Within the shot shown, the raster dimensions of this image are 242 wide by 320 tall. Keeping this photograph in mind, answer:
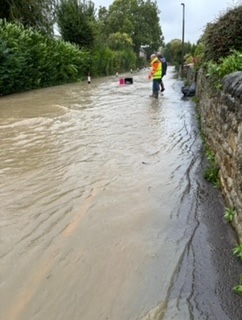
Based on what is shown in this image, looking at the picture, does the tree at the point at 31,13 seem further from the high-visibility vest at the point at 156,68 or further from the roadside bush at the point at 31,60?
the high-visibility vest at the point at 156,68

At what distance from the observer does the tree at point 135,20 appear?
64.1 meters

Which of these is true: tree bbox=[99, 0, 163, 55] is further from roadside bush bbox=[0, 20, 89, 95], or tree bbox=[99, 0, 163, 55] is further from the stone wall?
the stone wall

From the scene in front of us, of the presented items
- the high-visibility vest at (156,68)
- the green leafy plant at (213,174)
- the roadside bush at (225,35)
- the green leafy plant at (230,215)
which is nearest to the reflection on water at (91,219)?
the green leafy plant at (213,174)

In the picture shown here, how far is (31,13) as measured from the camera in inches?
896

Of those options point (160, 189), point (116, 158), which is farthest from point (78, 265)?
point (116, 158)

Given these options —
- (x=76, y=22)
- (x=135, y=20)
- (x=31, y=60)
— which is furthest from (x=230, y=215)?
(x=135, y=20)

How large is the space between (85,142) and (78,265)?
4433 mm

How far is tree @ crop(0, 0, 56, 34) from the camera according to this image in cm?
2131

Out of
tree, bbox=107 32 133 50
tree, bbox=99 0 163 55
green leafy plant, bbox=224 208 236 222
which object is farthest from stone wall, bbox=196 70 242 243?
tree, bbox=99 0 163 55

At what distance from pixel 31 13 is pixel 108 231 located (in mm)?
22077

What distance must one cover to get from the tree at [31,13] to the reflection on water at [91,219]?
50.7ft

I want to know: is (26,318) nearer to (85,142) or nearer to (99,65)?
(85,142)

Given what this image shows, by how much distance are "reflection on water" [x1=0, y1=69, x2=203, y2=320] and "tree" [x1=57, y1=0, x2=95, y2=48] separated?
71.7ft

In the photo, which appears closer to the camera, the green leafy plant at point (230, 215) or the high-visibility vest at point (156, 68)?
the green leafy plant at point (230, 215)
